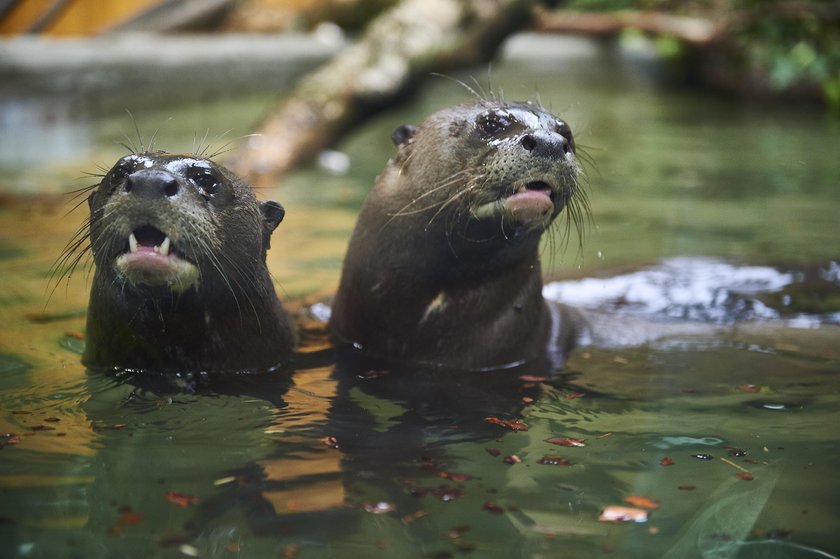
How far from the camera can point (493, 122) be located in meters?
4.03

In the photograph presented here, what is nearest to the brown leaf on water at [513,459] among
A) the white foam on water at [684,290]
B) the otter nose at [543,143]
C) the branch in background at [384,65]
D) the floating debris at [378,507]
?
the floating debris at [378,507]

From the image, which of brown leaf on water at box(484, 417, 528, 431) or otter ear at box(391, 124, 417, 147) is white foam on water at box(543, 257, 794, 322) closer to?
otter ear at box(391, 124, 417, 147)

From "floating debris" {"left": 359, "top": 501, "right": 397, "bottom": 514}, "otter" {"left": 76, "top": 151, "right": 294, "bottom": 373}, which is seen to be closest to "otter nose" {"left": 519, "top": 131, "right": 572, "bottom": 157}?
"otter" {"left": 76, "top": 151, "right": 294, "bottom": 373}

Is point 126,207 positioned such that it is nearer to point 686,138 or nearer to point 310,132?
point 310,132

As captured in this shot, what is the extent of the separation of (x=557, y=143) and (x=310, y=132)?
16.7 feet

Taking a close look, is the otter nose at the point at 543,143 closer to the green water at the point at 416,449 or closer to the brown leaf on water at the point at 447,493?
the green water at the point at 416,449

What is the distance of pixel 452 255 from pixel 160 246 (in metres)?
1.22

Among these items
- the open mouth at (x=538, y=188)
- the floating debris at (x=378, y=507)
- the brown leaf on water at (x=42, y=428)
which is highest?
the open mouth at (x=538, y=188)

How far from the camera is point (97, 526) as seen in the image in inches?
96.5

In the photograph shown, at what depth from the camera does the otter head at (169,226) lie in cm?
334

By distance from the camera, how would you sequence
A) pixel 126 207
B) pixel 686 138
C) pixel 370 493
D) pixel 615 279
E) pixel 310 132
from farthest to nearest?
1. pixel 686 138
2. pixel 310 132
3. pixel 615 279
4. pixel 126 207
5. pixel 370 493

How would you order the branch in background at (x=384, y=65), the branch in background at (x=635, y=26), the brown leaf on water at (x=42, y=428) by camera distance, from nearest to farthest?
the brown leaf on water at (x=42, y=428), the branch in background at (x=384, y=65), the branch in background at (x=635, y=26)

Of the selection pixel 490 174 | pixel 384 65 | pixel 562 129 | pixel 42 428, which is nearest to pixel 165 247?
pixel 42 428

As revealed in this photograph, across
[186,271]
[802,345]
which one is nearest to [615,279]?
[802,345]
